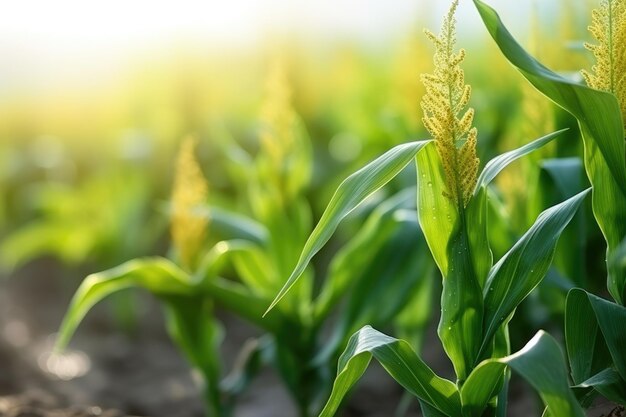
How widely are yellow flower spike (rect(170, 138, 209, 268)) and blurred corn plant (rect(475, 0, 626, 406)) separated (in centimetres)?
102

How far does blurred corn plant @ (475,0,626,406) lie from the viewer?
156 cm

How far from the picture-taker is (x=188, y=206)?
245 cm

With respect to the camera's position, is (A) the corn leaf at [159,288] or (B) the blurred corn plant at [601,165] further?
(A) the corn leaf at [159,288]

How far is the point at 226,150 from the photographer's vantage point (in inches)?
120

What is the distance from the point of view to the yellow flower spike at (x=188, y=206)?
7.89 ft

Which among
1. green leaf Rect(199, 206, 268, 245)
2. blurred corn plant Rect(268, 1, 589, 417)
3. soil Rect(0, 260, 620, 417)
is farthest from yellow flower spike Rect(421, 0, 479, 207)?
green leaf Rect(199, 206, 268, 245)

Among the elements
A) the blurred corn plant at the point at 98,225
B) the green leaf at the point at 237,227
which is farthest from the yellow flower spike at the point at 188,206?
the blurred corn plant at the point at 98,225

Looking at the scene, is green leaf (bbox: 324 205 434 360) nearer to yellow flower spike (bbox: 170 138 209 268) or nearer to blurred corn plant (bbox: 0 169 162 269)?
yellow flower spike (bbox: 170 138 209 268)

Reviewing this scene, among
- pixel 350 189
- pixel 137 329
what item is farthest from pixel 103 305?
pixel 350 189

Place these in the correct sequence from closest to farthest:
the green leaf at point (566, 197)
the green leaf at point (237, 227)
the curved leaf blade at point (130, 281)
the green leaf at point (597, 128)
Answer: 1. the green leaf at point (597, 128)
2. the green leaf at point (566, 197)
3. the curved leaf blade at point (130, 281)
4. the green leaf at point (237, 227)

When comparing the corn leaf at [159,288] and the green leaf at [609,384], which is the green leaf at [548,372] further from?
the corn leaf at [159,288]

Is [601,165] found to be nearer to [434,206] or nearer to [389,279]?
[434,206]

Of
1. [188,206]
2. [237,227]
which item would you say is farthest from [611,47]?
[237,227]

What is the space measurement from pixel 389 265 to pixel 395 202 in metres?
0.18
